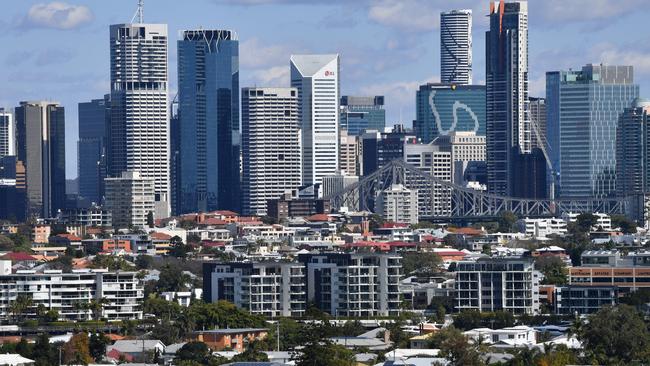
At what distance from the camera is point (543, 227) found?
166875 mm

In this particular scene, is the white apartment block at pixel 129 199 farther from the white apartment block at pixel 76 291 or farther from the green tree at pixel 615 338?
the green tree at pixel 615 338

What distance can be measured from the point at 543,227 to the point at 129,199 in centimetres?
3598

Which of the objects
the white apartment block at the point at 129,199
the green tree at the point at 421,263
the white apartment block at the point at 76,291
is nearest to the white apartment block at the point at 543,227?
the white apartment block at the point at 129,199

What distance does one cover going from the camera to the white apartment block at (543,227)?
533 feet

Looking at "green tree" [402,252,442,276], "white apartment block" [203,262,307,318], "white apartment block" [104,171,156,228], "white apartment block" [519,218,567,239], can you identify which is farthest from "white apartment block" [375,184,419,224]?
"white apartment block" [203,262,307,318]

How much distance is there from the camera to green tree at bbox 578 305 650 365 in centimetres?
6769

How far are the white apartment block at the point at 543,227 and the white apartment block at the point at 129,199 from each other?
2903 cm

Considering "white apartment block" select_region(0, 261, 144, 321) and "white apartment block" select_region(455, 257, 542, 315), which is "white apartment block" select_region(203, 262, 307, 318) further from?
"white apartment block" select_region(455, 257, 542, 315)

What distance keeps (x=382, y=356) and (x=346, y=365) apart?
18.4 feet

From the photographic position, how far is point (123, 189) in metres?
191

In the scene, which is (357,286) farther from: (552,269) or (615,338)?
(615,338)

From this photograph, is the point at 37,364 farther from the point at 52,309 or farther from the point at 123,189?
the point at 123,189

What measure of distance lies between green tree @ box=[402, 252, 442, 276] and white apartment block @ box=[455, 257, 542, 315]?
15.0 meters

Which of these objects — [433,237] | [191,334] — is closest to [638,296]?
[191,334]
